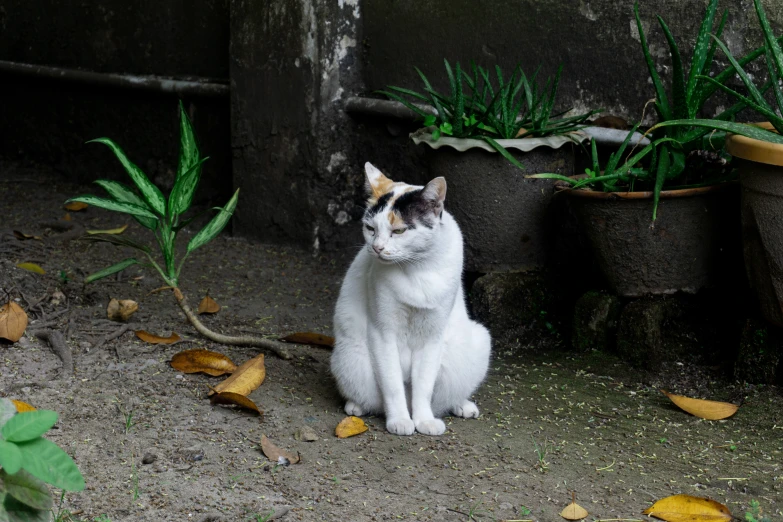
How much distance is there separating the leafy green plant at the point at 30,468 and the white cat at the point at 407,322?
1428 millimetres

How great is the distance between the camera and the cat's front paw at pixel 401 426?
294cm

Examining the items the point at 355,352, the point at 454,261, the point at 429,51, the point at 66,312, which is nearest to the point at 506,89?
the point at 429,51

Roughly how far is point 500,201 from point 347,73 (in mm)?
1430

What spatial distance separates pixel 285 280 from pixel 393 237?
6.28 ft

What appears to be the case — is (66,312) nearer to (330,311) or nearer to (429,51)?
(330,311)

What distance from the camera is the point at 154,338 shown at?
3.57m

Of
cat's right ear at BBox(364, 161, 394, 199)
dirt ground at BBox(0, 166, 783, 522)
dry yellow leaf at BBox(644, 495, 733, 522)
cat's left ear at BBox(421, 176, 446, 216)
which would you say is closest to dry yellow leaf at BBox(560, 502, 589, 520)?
dirt ground at BBox(0, 166, 783, 522)

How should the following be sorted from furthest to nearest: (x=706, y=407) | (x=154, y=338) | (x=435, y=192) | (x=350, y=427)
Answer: (x=154, y=338) → (x=706, y=407) → (x=350, y=427) → (x=435, y=192)

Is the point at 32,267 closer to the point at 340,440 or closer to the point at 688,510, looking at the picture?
the point at 340,440

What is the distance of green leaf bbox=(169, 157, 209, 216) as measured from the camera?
346 cm

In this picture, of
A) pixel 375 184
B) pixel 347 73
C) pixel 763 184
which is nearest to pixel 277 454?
pixel 375 184

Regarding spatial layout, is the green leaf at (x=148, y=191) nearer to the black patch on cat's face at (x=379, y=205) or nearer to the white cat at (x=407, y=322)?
the white cat at (x=407, y=322)

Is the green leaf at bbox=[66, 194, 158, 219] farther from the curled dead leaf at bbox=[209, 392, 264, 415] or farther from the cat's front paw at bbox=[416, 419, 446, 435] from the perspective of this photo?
the cat's front paw at bbox=[416, 419, 446, 435]

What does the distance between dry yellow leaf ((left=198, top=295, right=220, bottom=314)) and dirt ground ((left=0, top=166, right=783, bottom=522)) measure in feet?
0.20
